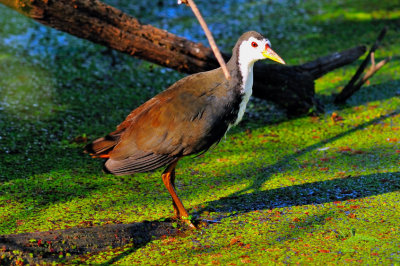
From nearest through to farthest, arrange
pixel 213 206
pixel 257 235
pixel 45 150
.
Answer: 1. pixel 257 235
2. pixel 213 206
3. pixel 45 150

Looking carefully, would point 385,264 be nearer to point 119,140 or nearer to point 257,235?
point 257,235

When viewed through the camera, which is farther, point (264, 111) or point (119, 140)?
point (264, 111)

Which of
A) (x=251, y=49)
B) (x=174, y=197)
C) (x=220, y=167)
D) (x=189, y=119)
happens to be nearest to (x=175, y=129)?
(x=189, y=119)

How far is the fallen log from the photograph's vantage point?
4.08 metres

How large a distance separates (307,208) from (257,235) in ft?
1.64

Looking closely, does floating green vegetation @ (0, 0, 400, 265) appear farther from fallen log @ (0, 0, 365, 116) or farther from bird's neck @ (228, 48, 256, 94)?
bird's neck @ (228, 48, 256, 94)

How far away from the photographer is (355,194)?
3533mm

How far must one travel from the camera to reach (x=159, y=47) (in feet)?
14.5

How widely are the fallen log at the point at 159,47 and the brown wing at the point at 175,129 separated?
128 centimetres

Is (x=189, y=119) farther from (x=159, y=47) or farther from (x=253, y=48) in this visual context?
(x=159, y=47)

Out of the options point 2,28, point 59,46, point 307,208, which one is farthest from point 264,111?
point 2,28

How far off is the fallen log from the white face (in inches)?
52.1

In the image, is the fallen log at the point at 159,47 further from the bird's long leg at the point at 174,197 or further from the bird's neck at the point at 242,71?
the bird's long leg at the point at 174,197

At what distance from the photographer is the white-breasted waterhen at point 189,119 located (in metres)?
3.09
